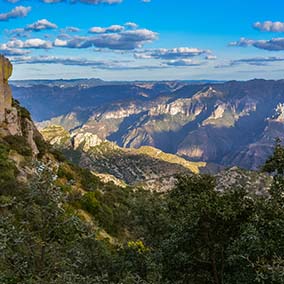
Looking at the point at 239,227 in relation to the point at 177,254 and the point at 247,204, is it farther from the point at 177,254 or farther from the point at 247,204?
the point at 177,254

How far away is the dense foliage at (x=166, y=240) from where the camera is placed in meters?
17.3

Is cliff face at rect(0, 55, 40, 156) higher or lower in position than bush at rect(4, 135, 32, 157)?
higher

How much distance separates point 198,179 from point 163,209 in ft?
9.64

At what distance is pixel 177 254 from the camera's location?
21.7 meters

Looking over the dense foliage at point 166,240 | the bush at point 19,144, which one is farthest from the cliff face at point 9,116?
the dense foliage at point 166,240

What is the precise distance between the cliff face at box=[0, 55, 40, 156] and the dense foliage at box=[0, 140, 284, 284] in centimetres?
3875

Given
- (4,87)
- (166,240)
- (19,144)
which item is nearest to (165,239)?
(166,240)

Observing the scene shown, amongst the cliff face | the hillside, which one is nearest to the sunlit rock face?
the cliff face

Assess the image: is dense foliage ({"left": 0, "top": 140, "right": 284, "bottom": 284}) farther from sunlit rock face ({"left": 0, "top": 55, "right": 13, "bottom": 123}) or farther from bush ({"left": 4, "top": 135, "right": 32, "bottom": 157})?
sunlit rock face ({"left": 0, "top": 55, "right": 13, "bottom": 123})

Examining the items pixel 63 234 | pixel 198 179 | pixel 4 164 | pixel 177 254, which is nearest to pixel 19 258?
pixel 63 234

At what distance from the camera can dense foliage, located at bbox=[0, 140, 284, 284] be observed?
17.3 meters

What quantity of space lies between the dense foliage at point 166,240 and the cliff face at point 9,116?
38751mm

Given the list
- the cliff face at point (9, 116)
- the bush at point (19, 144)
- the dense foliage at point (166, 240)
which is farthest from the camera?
the cliff face at point (9, 116)

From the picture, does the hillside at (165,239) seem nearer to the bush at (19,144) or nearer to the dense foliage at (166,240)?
the dense foliage at (166,240)
